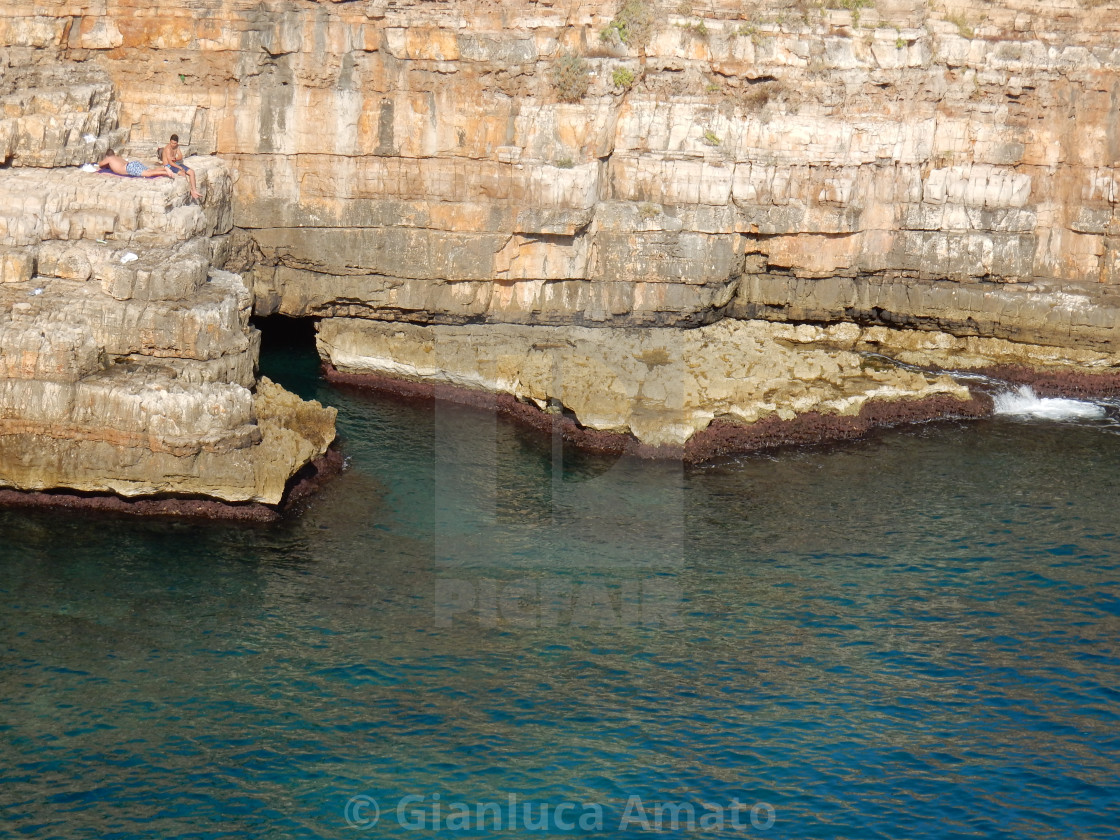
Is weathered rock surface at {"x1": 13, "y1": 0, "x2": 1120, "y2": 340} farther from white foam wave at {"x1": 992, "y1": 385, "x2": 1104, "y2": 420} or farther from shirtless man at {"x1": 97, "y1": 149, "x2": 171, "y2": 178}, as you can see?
white foam wave at {"x1": 992, "y1": 385, "x2": 1104, "y2": 420}

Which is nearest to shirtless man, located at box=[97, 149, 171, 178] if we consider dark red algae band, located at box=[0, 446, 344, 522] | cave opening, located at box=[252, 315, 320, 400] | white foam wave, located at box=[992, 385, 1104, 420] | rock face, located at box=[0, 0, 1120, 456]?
rock face, located at box=[0, 0, 1120, 456]

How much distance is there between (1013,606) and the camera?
32688 millimetres

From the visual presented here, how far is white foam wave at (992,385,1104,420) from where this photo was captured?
147ft

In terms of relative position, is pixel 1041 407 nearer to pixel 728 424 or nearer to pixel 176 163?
pixel 728 424

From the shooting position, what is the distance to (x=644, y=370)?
43281 millimetres

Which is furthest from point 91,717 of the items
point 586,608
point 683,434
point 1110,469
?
point 1110,469

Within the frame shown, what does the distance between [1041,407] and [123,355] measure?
30.6 metres

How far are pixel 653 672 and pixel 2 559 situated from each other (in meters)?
16.8

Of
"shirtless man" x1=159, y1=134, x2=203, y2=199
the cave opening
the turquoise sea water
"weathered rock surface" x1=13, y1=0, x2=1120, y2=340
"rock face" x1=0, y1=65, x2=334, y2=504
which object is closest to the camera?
the turquoise sea water

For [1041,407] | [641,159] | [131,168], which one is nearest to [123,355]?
[131,168]

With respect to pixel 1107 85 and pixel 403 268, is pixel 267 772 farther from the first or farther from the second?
pixel 1107 85

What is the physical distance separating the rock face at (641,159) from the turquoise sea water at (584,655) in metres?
6.74

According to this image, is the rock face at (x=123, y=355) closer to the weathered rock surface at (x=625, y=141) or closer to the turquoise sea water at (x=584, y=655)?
the turquoise sea water at (x=584, y=655)

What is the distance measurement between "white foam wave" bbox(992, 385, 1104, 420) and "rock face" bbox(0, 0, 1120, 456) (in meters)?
1.75
